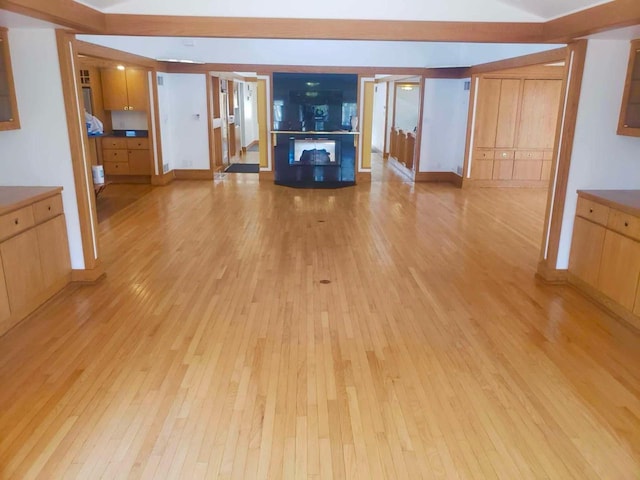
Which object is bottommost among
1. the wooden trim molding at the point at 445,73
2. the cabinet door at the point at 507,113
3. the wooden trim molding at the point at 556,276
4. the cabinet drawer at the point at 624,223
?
the wooden trim molding at the point at 556,276

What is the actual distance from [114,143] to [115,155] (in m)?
0.22

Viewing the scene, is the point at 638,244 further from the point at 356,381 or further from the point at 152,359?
the point at 152,359

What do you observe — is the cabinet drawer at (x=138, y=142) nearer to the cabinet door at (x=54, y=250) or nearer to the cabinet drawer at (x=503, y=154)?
the cabinet door at (x=54, y=250)

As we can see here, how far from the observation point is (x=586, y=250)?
13.5 ft

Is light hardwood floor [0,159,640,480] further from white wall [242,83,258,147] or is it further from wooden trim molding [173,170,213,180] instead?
white wall [242,83,258,147]

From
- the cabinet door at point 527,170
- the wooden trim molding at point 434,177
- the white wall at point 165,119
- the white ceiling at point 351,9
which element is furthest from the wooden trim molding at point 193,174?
the cabinet door at point 527,170

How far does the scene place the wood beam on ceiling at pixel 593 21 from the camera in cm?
306

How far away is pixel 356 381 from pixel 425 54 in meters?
7.86

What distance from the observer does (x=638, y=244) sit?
11.3 feet

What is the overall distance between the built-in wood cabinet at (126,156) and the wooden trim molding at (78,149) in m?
5.00

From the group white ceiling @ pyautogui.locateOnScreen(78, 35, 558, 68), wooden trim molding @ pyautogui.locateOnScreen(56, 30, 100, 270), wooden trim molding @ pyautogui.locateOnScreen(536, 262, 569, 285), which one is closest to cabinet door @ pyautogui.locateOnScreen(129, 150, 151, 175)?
white ceiling @ pyautogui.locateOnScreen(78, 35, 558, 68)

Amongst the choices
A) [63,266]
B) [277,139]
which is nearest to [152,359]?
[63,266]

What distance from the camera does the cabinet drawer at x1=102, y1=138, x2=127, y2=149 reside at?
8961 millimetres

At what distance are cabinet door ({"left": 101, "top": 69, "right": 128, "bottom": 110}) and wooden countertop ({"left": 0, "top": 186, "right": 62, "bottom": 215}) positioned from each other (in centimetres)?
543
